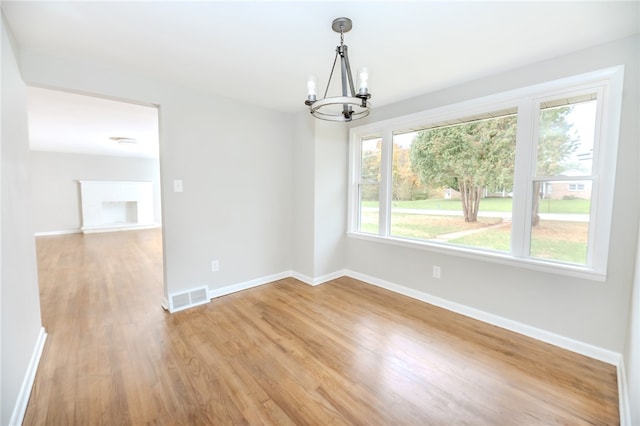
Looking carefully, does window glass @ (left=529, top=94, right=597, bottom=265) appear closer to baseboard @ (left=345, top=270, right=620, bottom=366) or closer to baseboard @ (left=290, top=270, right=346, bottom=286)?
baseboard @ (left=345, top=270, right=620, bottom=366)

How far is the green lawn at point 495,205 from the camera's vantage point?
2.15 metres

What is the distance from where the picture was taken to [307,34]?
183 cm

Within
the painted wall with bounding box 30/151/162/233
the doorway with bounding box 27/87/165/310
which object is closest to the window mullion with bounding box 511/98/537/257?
the doorway with bounding box 27/87/165/310

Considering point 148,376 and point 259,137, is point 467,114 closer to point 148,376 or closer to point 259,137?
point 259,137

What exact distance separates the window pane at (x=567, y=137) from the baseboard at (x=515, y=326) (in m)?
1.35

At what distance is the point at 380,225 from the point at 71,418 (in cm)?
319

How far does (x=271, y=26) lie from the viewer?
1738 mm

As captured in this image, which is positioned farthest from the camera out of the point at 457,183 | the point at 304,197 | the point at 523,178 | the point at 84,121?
the point at 84,121

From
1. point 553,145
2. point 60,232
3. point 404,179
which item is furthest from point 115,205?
point 553,145

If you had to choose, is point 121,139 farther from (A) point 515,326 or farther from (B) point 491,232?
(A) point 515,326

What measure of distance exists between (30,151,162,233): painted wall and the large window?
824 centimetres

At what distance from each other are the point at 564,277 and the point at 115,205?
410 inches

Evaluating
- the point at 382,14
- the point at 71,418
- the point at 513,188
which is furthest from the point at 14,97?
the point at 513,188

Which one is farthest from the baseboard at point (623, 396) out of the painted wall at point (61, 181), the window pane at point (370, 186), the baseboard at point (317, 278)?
the painted wall at point (61, 181)
